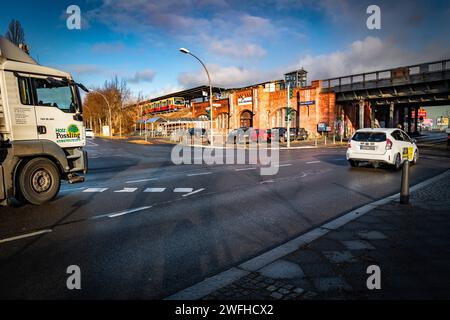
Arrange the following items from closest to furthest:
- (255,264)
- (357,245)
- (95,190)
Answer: (255,264) → (357,245) → (95,190)

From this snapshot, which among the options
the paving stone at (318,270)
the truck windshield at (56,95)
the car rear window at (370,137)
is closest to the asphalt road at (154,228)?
the paving stone at (318,270)

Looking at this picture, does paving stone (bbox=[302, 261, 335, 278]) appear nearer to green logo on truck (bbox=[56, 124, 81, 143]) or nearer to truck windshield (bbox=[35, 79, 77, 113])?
green logo on truck (bbox=[56, 124, 81, 143])

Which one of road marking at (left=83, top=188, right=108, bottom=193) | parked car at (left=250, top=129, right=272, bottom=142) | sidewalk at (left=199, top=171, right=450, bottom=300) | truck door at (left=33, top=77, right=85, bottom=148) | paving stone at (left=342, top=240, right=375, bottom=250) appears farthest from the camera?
parked car at (left=250, top=129, right=272, bottom=142)

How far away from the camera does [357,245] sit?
14.3ft

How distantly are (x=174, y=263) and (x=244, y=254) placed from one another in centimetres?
96

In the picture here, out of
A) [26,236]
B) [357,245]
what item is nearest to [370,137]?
[357,245]

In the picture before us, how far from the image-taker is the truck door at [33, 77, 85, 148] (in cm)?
746

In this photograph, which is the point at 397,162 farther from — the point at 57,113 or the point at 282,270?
the point at 57,113

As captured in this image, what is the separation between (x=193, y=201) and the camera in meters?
7.37

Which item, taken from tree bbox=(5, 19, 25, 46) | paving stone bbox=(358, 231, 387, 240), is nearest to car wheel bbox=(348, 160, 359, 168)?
paving stone bbox=(358, 231, 387, 240)

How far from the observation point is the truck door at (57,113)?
746cm

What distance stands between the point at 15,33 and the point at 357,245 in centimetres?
2242

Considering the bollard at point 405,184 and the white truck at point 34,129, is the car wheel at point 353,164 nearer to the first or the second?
the bollard at point 405,184

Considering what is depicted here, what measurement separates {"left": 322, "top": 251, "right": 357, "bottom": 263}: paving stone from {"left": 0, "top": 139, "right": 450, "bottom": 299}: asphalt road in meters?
0.85
